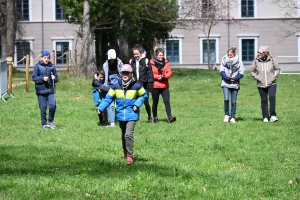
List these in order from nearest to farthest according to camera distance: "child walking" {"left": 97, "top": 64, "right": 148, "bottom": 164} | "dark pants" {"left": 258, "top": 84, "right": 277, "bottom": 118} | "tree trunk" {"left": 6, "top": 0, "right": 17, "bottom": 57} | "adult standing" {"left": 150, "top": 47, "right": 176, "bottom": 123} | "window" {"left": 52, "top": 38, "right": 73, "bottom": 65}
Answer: "child walking" {"left": 97, "top": 64, "right": 148, "bottom": 164} → "adult standing" {"left": 150, "top": 47, "right": 176, "bottom": 123} → "dark pants" {"left": 258, "top": 84, "right": 277, "bottom": 118} → "tree trunk" {"left": 6, "top": 0, "right": 17, "bottom": 57} → "window" {"left": 52, "top": 38, "right": 73, "bottom": 65}

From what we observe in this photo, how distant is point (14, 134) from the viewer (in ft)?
54.7

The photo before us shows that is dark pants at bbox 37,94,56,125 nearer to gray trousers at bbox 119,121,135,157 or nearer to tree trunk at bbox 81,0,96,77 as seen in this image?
gray trousers at bbox 119,121,135,157

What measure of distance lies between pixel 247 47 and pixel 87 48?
28.0m

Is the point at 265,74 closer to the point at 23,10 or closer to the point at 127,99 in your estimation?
the point at 127,99

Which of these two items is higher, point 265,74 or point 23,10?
point 23,10

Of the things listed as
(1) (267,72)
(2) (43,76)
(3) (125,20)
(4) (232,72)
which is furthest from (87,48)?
(2) (43,76)

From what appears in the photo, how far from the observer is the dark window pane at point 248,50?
211 ft

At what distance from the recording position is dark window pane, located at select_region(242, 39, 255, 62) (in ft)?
211

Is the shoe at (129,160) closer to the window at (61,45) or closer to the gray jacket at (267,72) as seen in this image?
the gray jacket at (267,72)

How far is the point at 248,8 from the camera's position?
2498 inches

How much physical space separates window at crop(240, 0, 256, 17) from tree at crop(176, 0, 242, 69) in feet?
3.97

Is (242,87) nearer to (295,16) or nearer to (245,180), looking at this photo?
(245,180)

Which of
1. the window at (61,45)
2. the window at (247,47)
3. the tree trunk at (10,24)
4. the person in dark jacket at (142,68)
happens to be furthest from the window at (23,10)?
the person in dark jacket at (142,68)

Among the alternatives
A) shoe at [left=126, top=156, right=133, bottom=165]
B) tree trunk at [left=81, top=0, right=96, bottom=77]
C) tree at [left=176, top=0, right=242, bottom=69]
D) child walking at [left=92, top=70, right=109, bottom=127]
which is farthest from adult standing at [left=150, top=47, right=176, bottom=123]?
tree at [left=176, top=0, right=242, bottom=69]
